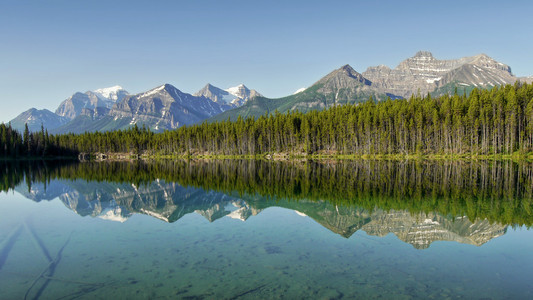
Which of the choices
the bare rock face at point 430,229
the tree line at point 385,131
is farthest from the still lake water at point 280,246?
the tree line at point 385,131

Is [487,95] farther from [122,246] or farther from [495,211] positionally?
[122,246]

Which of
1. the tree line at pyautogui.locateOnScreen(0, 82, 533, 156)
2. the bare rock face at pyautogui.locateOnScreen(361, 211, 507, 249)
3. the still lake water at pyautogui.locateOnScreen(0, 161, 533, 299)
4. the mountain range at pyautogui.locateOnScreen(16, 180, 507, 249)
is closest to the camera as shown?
the still lake water at pyautogui.locateOnScreen(0, 161, 533, 299)

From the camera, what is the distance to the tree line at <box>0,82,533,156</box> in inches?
3484

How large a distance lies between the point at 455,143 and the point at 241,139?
88.1 m

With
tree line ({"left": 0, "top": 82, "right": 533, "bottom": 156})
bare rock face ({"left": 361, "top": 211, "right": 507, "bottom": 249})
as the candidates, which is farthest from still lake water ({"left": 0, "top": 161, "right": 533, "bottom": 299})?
tree line ({"left": 0, "top": 82, "right": 533, "bottom": 156})

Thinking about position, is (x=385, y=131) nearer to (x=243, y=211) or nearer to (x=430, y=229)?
(x=243, y=211)

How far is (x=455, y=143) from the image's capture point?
97.9m

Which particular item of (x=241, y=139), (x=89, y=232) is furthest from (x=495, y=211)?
(x=241, y=139)

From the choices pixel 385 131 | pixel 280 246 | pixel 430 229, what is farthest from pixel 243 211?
pixel 385 131

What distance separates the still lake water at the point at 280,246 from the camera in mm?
11367

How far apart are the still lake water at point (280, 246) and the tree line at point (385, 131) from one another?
72.4m

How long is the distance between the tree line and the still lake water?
72.4 m

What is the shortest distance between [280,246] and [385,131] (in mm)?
102550

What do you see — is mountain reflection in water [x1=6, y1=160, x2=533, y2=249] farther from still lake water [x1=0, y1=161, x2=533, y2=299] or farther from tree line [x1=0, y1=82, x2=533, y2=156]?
tree line [x1=0, y1=82, x2=533, y2=156]
